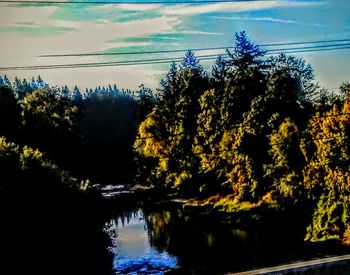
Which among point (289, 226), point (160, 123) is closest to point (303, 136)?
point (289, 226)

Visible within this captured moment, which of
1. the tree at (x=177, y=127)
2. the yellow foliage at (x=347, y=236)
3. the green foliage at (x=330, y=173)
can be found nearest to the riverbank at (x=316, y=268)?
the green foliage at (x=330, y=173)

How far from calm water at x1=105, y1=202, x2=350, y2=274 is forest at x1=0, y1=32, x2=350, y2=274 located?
6.90 feet

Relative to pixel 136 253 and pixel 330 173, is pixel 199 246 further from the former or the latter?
pixel 330 173

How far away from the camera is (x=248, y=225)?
44094 millimetres

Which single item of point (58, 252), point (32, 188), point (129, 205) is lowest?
point (129, 205)

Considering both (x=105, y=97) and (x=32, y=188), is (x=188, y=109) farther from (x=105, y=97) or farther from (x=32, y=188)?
(x=105, y=97)

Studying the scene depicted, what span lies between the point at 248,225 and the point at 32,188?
2365 centimetres

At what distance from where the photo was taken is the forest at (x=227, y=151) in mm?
29167

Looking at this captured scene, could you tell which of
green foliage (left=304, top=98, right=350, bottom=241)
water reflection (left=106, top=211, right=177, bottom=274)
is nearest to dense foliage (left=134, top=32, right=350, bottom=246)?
green foliage (left=304, top=98, right=350, bottom=241)

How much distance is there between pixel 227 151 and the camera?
50.9 meters

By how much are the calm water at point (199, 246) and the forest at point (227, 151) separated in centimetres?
210

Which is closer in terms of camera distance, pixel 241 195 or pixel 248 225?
pixel 248 225

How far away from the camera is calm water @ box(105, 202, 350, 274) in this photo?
33031 mm

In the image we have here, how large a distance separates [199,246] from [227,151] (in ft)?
48.7
